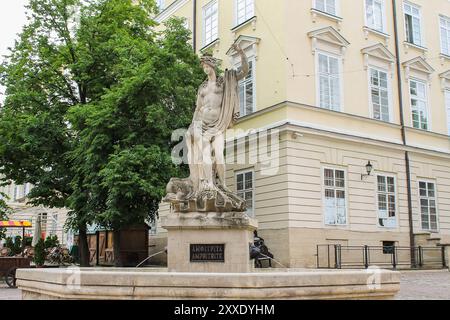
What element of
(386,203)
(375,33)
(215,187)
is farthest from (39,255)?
(375,33)

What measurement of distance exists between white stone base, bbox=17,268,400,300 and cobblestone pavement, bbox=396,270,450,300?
14.3ft

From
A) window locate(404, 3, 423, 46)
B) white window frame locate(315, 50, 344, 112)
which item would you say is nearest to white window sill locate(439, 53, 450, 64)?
window locate(404, 3, 423, 46)

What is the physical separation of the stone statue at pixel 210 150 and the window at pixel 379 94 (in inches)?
508

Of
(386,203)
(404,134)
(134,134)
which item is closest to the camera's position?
(134,134)

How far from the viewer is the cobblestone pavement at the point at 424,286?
12008mm

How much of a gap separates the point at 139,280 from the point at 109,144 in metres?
Result: 11.7

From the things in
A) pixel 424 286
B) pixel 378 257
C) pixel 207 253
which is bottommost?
pixel 424 286

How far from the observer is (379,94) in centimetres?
2253

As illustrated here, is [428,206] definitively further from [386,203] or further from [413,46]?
[413,46]

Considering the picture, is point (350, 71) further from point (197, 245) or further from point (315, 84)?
point (197, 245)

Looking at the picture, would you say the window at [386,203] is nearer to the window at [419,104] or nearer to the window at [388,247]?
the window at [388,247]

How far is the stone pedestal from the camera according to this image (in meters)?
9.57

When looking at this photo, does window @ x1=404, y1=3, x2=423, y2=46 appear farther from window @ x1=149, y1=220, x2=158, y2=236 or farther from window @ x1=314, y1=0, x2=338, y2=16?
window @ x1=149, y1=220, x2=158, y2=236

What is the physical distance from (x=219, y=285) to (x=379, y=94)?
17.6 metres
